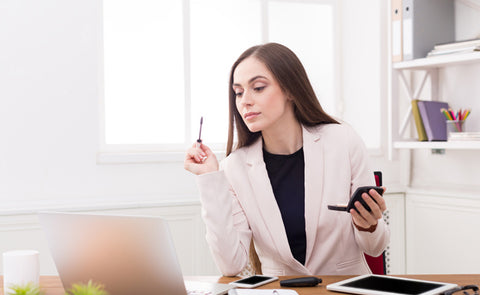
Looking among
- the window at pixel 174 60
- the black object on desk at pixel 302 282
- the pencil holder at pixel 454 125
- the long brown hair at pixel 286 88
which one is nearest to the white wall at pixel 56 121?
the window at pixel 174 60

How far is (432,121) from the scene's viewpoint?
2.78 meters

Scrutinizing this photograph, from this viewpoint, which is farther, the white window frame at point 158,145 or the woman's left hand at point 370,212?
the white window frame at point 158,145

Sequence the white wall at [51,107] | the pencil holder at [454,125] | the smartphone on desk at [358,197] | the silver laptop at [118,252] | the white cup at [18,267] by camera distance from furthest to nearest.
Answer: the pencil holder at [454,125] < the white wall at [51,107] < the smartphone on desk at [358,197] < the white cup at [18,267] < the silver laptop at [118,252]

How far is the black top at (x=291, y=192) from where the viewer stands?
1.77 m

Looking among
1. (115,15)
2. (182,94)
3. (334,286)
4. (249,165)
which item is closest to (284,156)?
(249,165)

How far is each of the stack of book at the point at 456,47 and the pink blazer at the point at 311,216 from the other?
103cm

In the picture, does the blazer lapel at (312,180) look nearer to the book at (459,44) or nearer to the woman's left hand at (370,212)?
the woman's left hand at (370,212)

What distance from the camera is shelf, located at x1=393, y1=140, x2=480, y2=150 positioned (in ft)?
8.43

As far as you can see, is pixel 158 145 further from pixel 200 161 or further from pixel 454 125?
pixel 454 125

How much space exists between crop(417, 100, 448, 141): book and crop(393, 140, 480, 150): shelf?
0.13ft

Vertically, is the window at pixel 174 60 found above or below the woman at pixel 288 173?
above

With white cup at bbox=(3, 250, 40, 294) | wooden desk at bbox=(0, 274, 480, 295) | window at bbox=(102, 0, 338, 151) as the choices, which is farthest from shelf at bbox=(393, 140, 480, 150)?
white cup at bbox=(3, 250, 40, 294)

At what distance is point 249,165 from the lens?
72.8 inches

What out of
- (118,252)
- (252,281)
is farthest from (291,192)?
(118,252)
